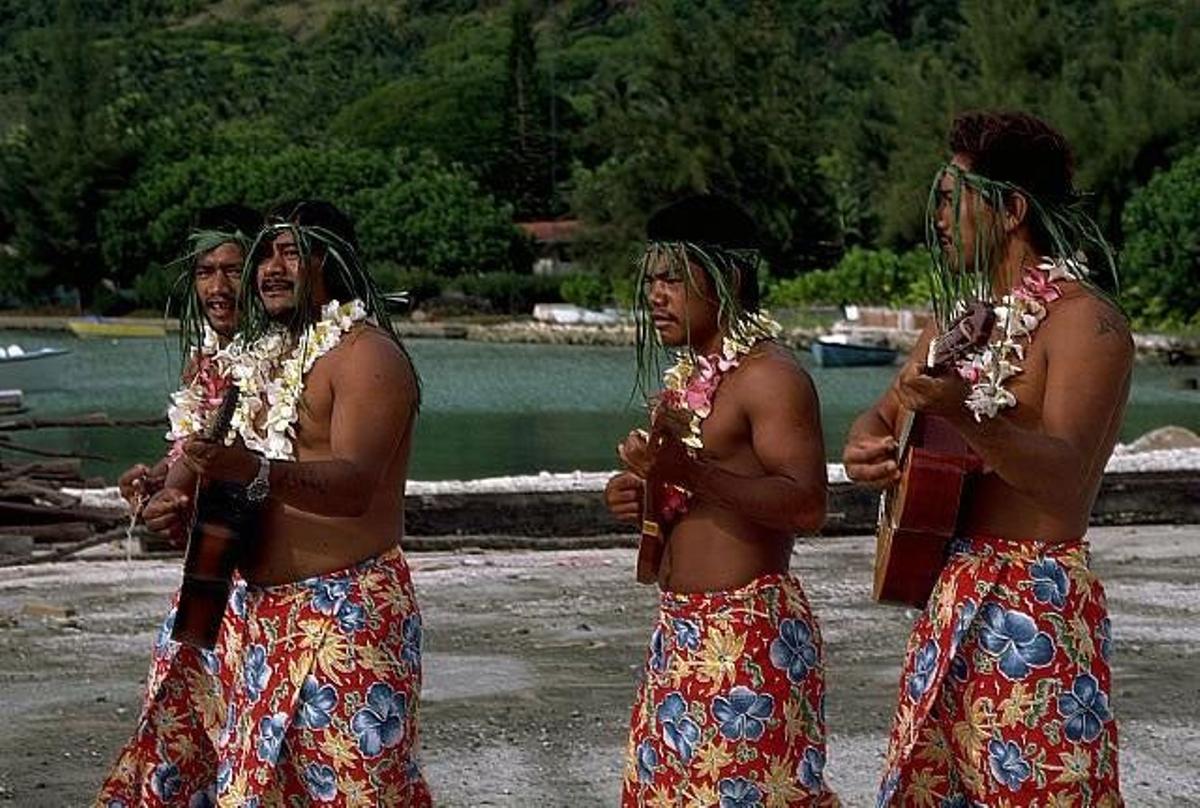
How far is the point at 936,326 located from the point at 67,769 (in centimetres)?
331

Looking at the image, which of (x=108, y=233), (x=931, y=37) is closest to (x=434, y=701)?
(x=108, y=233)

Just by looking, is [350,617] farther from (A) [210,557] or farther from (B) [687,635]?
(B) [687,635]

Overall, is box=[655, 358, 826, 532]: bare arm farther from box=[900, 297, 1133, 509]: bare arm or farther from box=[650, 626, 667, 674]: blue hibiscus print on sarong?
box=[900, 297, 1133, 509]: bare arm

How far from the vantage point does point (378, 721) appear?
3557mm

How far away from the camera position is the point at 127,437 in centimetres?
2705

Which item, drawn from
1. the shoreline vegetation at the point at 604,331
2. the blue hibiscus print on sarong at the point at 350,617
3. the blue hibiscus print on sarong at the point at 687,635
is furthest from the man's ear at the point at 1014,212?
the shoreline vegetation at the point at 604,331

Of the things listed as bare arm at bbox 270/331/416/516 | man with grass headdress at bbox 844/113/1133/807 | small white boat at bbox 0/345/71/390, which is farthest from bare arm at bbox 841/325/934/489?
small white boat at bbox 0/345/71/390

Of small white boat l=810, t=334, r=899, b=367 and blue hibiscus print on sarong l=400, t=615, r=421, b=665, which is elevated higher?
blue hibiscus print on sarong l=400, t=615, r=421, b=665

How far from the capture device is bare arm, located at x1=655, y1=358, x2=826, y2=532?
348 cm

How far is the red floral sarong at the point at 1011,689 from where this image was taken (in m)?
3.19

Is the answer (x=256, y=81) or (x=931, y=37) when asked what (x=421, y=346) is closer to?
(x=931, y=37)

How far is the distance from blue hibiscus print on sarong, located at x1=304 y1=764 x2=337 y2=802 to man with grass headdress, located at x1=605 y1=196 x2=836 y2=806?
19.4 inches

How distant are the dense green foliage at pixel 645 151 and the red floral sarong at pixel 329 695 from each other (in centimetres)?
4186

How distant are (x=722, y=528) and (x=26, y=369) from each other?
3199 centimetres
